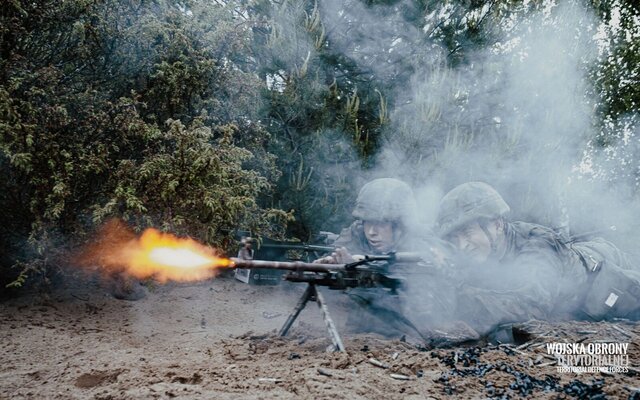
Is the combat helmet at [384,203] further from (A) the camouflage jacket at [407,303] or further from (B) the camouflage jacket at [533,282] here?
(B) the camouflage jacket at [533,282]

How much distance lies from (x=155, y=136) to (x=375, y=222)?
3331mm

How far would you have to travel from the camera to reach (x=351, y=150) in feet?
29.2

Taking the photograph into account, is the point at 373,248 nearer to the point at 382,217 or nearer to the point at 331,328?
the point at 382,217

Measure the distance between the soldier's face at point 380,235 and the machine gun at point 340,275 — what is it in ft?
5.59

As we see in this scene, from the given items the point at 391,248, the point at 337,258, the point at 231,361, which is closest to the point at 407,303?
the point at 337,258

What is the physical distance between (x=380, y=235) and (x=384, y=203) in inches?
20.7

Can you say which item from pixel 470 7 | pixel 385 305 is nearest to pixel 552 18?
pixel 470 7

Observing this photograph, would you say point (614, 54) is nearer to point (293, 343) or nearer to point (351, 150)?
point (351, 150)

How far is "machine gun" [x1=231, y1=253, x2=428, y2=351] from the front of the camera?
444 centimetres

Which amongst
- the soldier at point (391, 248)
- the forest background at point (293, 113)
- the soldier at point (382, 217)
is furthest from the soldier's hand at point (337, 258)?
the forest background at point (293, 113)

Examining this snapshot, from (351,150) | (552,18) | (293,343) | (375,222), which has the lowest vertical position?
(293,343)

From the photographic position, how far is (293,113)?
885 centimetres

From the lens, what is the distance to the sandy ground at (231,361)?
303 centimetres

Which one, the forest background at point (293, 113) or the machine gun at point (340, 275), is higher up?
the forest background at point (293, 113)
